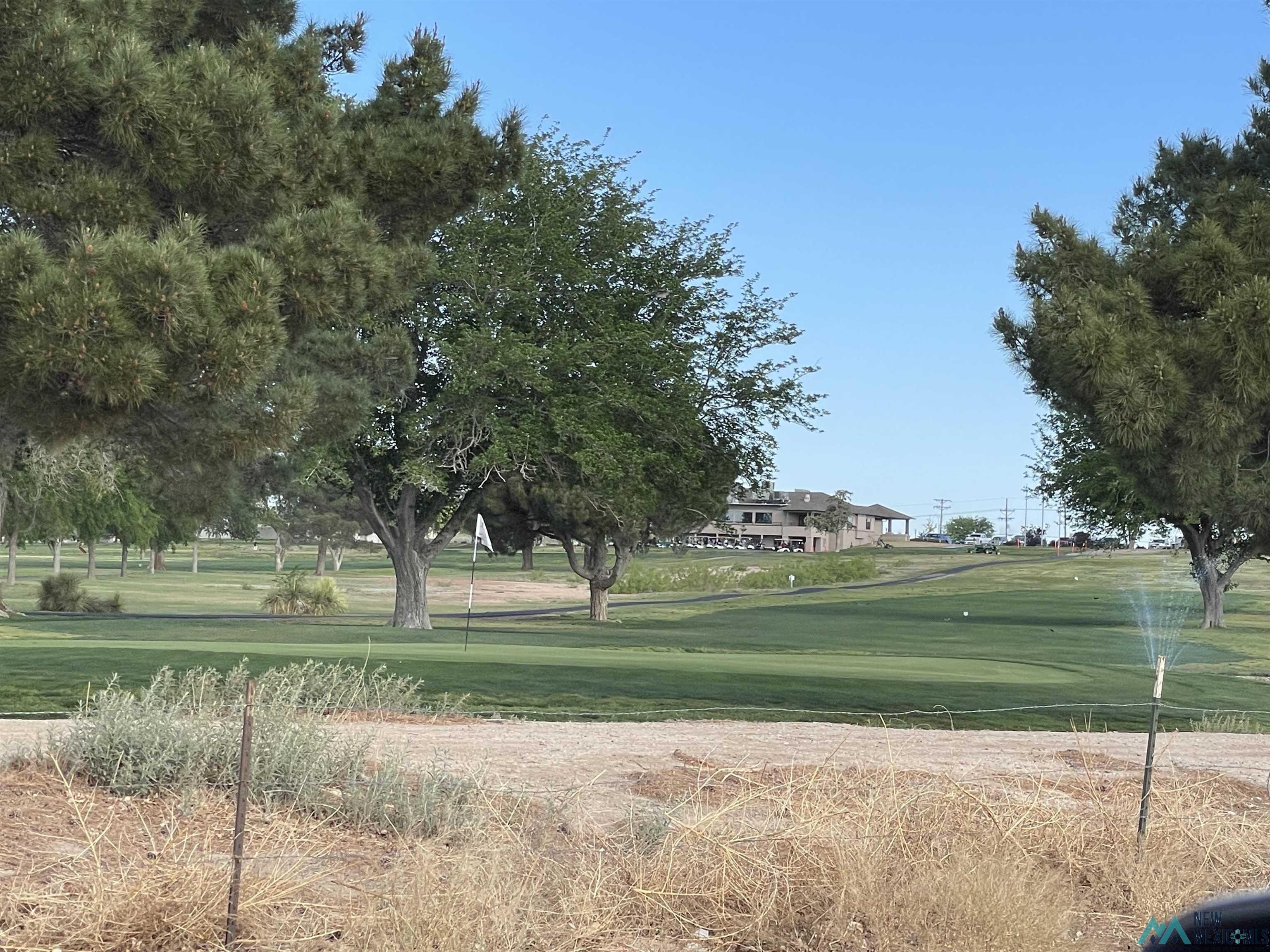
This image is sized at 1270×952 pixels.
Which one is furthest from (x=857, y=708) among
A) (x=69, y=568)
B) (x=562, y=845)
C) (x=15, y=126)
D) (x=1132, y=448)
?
(x=69, y=568)

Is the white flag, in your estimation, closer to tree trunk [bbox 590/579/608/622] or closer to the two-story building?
tree trunk [bbox 590/579/608/622]

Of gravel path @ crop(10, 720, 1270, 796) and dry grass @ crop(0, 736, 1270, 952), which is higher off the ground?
dry grass @ crop(0, 736, 1270, 952)

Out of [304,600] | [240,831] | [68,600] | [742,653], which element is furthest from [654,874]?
[68,600]

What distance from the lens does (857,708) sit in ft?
57.1

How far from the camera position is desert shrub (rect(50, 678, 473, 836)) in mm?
7949

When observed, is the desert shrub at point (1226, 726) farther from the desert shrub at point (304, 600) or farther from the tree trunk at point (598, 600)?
the desert shrub at point (304, 600)

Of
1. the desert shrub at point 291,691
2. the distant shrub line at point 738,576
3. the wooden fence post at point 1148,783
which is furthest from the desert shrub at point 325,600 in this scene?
the wooden fence post at point 1148,783

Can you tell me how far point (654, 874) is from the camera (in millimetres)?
6879

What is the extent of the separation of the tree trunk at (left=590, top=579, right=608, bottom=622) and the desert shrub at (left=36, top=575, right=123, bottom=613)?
1583 cm

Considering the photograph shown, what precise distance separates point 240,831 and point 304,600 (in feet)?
140

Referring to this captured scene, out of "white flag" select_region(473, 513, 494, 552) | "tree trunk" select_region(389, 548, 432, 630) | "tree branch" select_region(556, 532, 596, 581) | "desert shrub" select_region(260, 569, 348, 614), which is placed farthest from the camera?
"desert shrub" select_region(260, 569, 348, 614)

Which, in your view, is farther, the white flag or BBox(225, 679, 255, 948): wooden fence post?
the white flag

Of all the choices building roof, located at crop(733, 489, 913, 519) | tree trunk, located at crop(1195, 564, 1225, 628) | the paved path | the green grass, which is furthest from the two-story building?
tree trunk, located at crop(1195, 564, 1225, 628)

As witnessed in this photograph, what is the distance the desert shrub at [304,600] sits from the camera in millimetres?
47531
